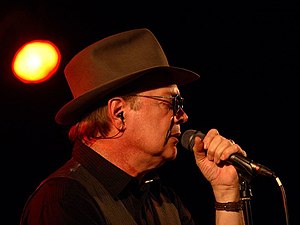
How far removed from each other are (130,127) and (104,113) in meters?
0.15

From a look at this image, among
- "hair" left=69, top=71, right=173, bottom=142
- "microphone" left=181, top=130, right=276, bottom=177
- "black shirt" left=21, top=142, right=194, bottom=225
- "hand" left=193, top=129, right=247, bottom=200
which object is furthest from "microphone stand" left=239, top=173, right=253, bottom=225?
"hair" left=69, top=71, right=173, bottom=142

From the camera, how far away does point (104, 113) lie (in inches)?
103

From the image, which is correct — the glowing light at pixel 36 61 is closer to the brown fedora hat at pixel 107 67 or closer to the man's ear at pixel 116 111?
the brown fedora hat at pixel 107 67

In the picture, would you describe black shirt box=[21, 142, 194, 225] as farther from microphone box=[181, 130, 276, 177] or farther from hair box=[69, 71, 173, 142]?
microphone box=[181, 130, 276, 177]

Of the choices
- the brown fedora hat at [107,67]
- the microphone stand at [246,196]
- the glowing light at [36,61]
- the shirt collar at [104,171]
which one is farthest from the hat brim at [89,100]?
the glowing light at [36,61]

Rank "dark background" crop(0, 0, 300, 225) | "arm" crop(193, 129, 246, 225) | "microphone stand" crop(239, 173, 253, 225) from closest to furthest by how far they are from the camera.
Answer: "microphone stand" crop(239, 173, 253, 225), "arm" crop(193, 129, 246, 225), "dark background" crop(0, 0, 300, 225)

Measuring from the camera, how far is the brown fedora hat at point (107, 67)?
250cm

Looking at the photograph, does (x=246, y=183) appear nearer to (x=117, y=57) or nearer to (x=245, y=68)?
(x=117, y=57)

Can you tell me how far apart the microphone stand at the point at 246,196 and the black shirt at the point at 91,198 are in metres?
0.49

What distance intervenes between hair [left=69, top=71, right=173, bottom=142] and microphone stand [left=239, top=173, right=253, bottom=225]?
652mm

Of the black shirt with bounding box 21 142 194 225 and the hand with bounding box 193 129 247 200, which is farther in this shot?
the hand with bounding box 193 129 247 200

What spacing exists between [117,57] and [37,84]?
1.27 m

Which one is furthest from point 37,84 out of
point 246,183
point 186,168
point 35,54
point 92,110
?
point 246,183

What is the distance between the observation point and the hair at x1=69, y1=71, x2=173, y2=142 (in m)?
2.58
